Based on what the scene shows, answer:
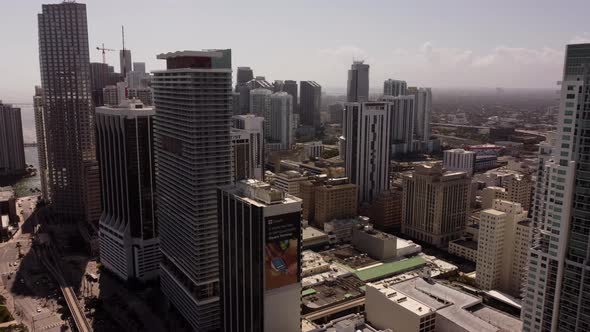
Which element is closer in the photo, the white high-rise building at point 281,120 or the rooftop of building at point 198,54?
the rooftop of building at point 198,54

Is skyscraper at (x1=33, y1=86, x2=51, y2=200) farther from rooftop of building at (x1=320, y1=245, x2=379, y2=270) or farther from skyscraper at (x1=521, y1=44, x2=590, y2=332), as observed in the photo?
skyscraper at (x1=521, y1=44, x2=590, y2=332)

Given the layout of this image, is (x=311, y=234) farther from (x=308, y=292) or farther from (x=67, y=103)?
(x=67, y=103)

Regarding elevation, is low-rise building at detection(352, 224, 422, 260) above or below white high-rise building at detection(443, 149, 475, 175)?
below

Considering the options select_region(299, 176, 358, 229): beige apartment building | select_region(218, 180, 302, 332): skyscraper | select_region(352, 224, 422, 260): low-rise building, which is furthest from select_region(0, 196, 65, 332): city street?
select_region(299, 176, 358, 229): beige apartment building

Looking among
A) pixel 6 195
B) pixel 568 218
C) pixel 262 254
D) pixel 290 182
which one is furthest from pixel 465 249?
pixel 6 195

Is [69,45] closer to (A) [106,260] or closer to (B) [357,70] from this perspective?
(A) [106,260]

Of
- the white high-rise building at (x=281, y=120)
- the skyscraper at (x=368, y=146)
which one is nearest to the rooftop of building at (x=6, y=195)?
the skyscraper at (x=368, y=146)

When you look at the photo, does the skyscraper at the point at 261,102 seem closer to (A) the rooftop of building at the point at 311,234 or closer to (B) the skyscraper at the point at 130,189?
(A) the rooftop of building at the point at 311,234
